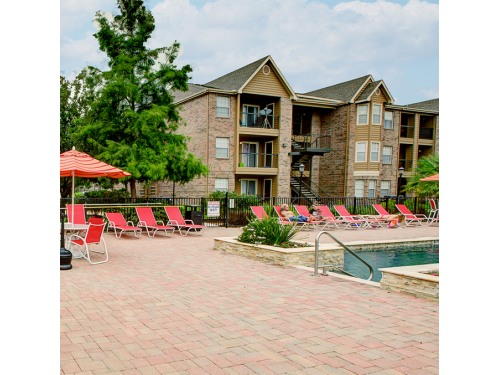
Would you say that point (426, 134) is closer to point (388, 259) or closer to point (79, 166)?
point (388, 259)

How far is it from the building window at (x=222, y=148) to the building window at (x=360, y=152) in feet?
33.7

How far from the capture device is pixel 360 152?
29.4m

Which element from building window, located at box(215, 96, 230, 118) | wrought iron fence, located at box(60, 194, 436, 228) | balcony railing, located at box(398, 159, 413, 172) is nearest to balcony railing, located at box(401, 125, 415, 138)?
balcony railing, located at box(398, 159, 413, 172)

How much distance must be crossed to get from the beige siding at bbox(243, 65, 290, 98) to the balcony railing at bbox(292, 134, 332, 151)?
12.1ft

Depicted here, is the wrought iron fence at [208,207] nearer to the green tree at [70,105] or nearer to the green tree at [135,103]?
the green tree at [135,103]

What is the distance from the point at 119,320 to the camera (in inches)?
183

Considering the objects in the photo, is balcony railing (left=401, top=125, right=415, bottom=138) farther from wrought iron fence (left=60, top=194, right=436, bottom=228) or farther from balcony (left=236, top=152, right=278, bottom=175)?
balcony (left=236, top=152, right=278, bottom=175)

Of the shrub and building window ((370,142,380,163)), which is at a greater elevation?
building window ((370,142,380,163))

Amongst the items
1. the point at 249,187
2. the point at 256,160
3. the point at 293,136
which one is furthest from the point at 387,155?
the point at 249,187

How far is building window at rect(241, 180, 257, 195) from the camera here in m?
27.3
